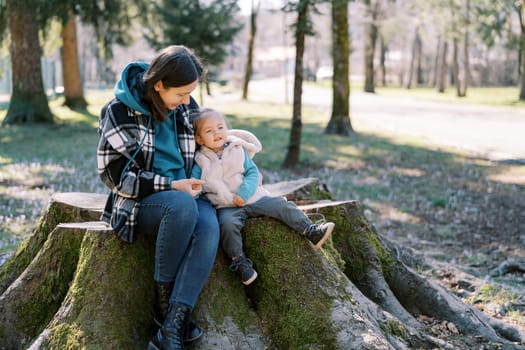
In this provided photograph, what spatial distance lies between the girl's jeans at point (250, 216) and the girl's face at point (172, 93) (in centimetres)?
66

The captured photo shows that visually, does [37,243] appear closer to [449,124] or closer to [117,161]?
[117,161]

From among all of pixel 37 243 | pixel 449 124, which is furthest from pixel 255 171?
pixel 449 124

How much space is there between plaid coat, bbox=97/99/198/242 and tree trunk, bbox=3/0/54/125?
52.5 ft

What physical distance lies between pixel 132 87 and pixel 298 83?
26.6 ft

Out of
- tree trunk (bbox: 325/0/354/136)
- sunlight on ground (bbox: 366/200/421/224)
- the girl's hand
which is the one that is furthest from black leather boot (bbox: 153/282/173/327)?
tree trunk (bbox: 325/0/354/136)

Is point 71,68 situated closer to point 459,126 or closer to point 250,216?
point 459,126

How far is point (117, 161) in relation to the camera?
357cm

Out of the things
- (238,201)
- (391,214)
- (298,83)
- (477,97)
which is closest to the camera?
(238,201)

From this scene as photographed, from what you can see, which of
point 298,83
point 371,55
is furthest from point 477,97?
point 298,83

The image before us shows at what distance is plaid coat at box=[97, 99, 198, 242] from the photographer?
351cm

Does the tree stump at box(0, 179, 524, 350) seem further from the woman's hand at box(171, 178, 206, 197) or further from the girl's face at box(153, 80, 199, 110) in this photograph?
the girl's face at box(153, 80, 199, 110)

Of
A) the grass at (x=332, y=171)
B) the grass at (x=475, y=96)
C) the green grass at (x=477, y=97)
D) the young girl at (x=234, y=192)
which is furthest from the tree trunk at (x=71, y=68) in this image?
the young girl at (x=234, y=192)

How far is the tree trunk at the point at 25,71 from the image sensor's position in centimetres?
1834

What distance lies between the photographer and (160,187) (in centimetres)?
353
